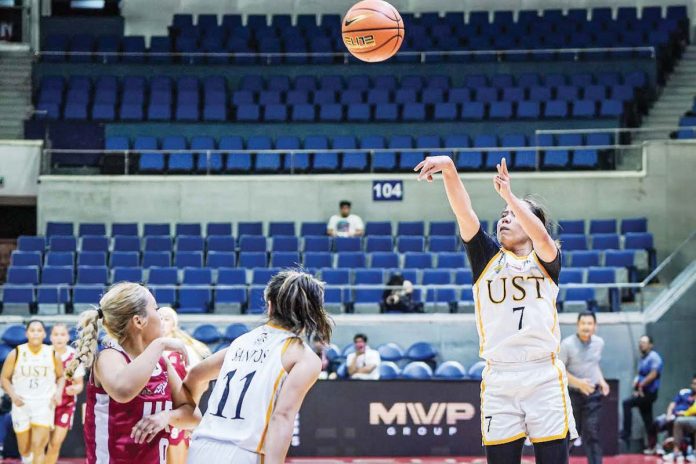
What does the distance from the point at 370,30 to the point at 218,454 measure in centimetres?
745

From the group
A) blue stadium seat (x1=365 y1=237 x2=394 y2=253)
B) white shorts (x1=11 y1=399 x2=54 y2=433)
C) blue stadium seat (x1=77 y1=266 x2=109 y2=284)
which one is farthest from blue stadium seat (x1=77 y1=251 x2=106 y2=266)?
white shorts (x1=11 y1=399 x2=54 y2=433)

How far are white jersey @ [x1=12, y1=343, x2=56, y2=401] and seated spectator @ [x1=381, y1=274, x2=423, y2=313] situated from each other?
6395 millimetres

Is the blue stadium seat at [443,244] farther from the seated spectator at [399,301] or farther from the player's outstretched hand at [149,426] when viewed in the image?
the player's outstretched hand at [149,426]

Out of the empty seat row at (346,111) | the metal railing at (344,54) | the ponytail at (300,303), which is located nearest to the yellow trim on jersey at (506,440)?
the ponytail at (300,303)

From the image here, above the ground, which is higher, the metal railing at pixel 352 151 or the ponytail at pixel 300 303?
the metal railing at pixel 352 151

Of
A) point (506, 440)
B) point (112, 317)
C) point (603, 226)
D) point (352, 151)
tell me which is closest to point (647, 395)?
point (603, 226)

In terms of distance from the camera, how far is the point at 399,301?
56.1 feet

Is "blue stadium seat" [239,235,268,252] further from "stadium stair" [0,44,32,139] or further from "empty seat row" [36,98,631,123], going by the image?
"stadium stair" [0,44,32,139]

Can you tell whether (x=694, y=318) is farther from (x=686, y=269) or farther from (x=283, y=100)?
(x=283, y=100)

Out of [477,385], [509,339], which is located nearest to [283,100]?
[477,385]

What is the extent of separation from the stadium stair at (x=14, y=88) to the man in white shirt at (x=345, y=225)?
23.3ft

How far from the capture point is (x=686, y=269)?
704 inches

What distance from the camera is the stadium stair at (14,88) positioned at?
886 inches

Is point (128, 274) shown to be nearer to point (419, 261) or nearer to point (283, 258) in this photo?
point (283, 258)
